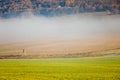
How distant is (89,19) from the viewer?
135625 mm

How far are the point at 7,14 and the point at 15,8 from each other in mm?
4666

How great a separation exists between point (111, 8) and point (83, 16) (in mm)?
14540

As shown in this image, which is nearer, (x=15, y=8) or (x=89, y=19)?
(x=89, y=19)

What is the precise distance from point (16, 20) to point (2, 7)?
1036 centimetres

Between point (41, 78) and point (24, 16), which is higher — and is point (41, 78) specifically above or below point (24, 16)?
above

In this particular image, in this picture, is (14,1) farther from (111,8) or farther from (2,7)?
(111,8)

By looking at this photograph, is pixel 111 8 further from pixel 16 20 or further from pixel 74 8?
pixel 16 20

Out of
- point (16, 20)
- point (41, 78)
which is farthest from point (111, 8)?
point (41, 78)

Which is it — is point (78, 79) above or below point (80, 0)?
above

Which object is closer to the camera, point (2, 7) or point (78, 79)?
point (78, 79)

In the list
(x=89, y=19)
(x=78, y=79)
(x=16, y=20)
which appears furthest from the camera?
(x=16, y=20)

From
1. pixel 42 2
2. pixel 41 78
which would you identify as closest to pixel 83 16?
pixel 42 2

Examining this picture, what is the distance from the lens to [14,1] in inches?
5635

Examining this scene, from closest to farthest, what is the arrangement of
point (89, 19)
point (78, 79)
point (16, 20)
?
point (78, 79) → point (89, 19) → point (16, 20)
